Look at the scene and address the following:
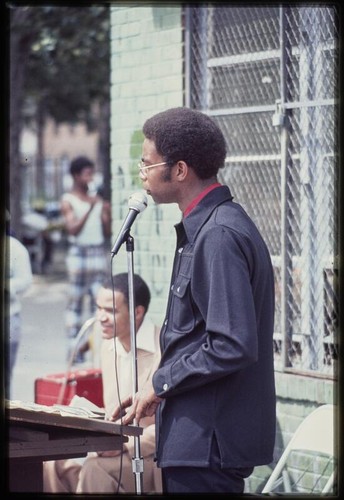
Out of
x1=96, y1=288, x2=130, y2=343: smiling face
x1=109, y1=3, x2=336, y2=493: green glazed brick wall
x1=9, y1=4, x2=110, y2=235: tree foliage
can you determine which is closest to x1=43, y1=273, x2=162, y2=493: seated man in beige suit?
x1=96, y1=288, x2=130, y2=343: smiling face

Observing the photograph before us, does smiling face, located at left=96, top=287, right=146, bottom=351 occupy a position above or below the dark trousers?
above

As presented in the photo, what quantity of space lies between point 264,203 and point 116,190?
4.25 feet

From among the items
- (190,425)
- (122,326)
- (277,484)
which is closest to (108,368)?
(122,326)

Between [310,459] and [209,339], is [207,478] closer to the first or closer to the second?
[209,339]

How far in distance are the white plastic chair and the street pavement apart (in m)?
2.87

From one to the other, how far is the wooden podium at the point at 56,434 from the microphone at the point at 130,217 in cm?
66

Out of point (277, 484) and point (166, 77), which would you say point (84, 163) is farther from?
point (277, 484)

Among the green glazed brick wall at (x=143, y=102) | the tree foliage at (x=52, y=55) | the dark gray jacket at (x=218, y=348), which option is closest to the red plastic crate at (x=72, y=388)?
the green glazed brick wall at (x=143, y=102)

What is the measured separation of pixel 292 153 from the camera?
557 cm

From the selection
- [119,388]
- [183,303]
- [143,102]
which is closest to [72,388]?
[119,388]

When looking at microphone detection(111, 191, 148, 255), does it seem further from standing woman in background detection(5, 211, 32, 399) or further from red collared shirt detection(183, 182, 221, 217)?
standing woman in background detection(5, 211, 32, 399)

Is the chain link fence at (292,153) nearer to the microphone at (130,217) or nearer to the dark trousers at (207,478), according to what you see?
the microphone at (130,217)

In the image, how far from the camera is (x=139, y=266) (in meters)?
6.44

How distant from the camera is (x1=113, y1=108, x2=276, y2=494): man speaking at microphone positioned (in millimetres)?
3312
